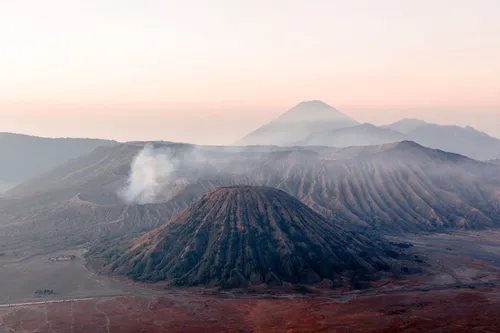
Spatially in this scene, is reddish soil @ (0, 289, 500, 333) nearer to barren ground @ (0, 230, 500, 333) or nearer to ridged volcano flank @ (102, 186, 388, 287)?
barren ground @ (0, 230, 500, 333)

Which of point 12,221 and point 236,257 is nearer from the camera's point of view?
point 236,257

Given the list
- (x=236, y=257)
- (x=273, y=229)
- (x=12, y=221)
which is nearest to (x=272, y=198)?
(x=273, y=229)

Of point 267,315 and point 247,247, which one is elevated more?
point 247,247

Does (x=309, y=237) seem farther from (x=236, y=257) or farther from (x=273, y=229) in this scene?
(x=236, y=257)

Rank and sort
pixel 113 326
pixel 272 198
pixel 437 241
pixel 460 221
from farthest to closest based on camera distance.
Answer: pixel 460 221 < pixel 437 241 < pixel 272 198 < pixel 113 326

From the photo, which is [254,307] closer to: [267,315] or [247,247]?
[267,315]

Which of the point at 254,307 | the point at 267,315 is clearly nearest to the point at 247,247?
the point at 254,307

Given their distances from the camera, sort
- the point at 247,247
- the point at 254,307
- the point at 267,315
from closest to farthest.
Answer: the point at 267,315, the point at 254,307, the point at 247,247

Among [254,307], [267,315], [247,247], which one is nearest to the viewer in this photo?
[267,315]
